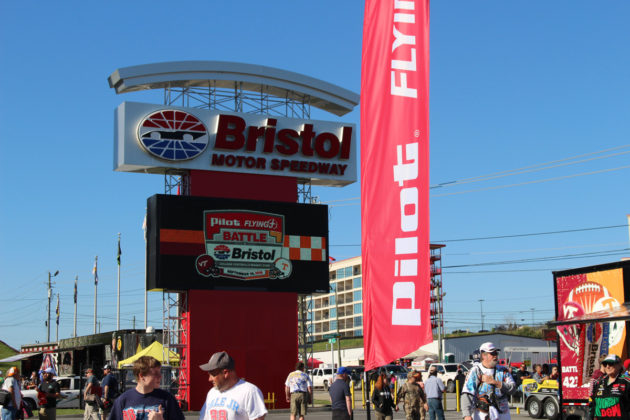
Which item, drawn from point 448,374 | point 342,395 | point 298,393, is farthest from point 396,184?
point 448,374

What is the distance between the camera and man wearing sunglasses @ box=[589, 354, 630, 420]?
964 centimetres

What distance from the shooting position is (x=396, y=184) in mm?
8930

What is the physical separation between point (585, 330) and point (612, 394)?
919 cm

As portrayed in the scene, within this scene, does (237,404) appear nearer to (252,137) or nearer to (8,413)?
(8,413)

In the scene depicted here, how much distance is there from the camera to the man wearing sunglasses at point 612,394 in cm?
964

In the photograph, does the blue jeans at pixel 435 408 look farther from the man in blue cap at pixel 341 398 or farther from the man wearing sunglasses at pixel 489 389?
the man wearing sunglasses at pixel 489 389

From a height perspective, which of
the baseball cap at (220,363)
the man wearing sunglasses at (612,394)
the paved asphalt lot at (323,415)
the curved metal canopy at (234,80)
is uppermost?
the curved metal canopy at (234,80)

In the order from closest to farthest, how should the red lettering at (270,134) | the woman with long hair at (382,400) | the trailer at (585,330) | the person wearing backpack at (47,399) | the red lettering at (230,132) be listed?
1. the woman with long hair at (382,400)
2. the trailer at (585,330)
3. the person wearing backpack at (47,399)
4. the red lettering at (230,132)
5. the red lettering at (270,134)

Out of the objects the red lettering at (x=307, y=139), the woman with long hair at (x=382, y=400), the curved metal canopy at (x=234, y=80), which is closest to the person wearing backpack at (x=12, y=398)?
the woman with long hair at (x=382, y=400)

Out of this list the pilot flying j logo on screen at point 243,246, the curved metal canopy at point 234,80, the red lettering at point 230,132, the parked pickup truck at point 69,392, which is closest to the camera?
the pilot flying j logo on screen at point 243,246

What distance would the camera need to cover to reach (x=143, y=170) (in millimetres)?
33500

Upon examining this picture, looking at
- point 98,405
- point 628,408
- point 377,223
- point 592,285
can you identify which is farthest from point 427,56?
point 98,405

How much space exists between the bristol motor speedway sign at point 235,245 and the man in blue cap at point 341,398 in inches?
693

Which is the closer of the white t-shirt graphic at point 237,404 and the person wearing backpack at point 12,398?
the white t-shirt graphic at point 237,404
